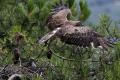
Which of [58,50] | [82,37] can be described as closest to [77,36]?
[82,37]

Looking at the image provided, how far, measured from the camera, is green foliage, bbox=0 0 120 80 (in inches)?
103

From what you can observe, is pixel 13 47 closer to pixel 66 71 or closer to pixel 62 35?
pixel 62 35

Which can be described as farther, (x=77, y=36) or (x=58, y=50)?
(x=58, y=50)

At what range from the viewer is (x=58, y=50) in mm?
3242

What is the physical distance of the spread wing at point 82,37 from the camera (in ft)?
9.48

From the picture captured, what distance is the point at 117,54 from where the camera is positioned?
265 cm

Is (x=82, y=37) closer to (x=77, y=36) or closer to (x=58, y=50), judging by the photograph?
(x=77, y=36)

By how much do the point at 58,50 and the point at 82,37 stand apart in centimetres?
38

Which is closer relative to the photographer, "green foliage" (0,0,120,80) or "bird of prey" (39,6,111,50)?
"green foliage" (0,0,120,80)

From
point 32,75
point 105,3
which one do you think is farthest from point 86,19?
point 105,3

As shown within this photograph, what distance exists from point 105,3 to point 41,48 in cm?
6607

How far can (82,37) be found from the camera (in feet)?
9.51

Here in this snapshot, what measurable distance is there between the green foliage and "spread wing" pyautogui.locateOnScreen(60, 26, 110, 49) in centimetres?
6

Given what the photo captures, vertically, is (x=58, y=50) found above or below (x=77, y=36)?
below
